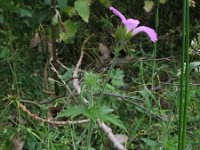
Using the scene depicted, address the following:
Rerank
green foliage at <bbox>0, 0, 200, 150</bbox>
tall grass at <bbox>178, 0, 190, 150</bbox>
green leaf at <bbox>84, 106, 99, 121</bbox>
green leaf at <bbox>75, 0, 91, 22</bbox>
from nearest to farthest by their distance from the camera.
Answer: tall grass at <bbox>178, 0, 190, 150</bbox> → green leaf at <bbox>84, 106, 99, 121</bbox> → green foliage at <bbox>0, 0, 200, 150</bbox> → green leaf at <bbox>75, 0, 91, 22</bbox>

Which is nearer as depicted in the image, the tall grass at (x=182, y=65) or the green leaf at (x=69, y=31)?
the tall grass at (x=182, y=65)

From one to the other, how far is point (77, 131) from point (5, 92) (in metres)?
0.38

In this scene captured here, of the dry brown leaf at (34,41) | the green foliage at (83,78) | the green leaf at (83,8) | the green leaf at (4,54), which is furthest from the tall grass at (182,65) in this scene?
the dry brown leaf at (34,41)

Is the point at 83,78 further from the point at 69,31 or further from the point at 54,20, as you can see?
the point at 69,31

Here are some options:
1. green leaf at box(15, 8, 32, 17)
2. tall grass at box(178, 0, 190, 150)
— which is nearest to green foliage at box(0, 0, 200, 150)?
green leaf at box(15, 8, 32, 17)

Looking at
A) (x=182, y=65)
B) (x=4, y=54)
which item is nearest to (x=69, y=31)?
(x=4, y=54)

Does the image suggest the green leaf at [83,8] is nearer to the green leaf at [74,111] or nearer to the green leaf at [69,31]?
the green leaf at [69,31]

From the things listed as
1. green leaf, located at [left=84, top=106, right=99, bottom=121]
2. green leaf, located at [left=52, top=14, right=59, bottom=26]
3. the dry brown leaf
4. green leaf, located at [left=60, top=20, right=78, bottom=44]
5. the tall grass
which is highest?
green leaf, located at [left=52, top=14, right=59, bottom=26]

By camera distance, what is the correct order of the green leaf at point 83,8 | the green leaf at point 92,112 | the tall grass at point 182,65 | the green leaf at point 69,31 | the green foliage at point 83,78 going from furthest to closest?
1. the green leaf at point 69,31
2. the green leaf at point 83,8
3. the green foliage at point 83,78
4. the green leaf at point 92,112
5. the tall grass at point 182,65

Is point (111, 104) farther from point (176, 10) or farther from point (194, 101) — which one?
point (176, 10)

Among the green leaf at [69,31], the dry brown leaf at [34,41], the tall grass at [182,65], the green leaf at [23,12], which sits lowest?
the tall grass at [182,65]

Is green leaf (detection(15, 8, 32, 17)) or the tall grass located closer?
the tall grass

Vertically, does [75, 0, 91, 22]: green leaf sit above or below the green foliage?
A: above

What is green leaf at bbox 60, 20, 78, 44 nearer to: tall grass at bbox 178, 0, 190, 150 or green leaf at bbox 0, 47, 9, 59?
green leaf at bbox 0, 47, 9, 59
